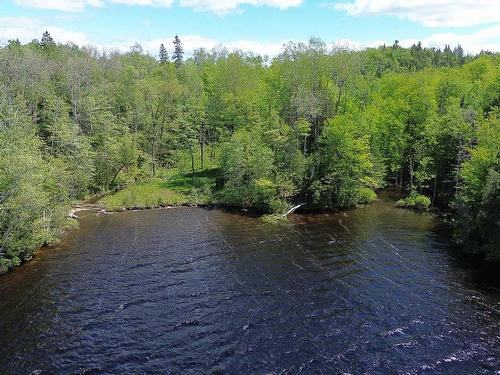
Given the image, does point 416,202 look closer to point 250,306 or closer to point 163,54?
point 250,306

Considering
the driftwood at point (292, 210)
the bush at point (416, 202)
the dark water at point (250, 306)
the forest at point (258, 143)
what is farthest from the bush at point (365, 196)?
the dark water at point (250, 306)

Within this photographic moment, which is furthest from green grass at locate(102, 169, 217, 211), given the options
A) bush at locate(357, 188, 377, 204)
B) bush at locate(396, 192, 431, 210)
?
bush at locate(396, 192, 431, 210)

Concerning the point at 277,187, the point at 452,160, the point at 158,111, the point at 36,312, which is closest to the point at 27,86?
the point at 158,111

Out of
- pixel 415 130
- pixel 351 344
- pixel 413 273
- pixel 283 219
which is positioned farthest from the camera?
pixel 415 130

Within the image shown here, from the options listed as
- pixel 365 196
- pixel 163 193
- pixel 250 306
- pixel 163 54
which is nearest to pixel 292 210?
pixel 365 196

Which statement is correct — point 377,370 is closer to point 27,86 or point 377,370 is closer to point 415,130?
point 415,130

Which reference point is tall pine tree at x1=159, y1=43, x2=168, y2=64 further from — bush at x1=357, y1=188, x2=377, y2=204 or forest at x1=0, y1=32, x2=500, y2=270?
bush at x1=357, y1=188, x2=377, y2=204
